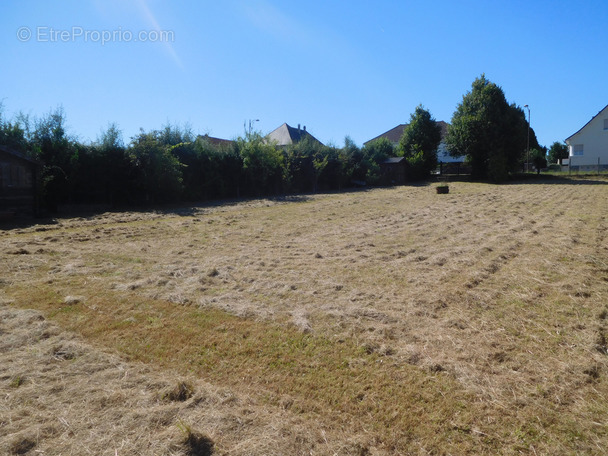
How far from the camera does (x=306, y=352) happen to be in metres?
3.06

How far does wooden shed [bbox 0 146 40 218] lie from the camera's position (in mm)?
10977

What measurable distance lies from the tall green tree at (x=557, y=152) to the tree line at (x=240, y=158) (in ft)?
93.7

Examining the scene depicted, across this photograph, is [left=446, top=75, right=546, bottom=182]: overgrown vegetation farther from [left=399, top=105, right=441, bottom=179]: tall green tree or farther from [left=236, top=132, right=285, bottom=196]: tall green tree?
[left=236, top=132, right=285, bottom=196]: tall green tree

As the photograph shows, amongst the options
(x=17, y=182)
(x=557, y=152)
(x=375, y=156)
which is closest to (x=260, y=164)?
(x=17, y=182)

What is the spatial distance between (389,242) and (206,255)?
3.42 meters

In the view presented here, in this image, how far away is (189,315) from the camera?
3809 millimetres

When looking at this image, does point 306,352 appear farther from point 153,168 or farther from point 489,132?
point 489,132

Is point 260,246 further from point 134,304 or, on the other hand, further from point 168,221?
point 168,221

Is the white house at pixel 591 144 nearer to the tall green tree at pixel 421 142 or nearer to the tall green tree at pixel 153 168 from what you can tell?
the tall green tree at pixel 421 142

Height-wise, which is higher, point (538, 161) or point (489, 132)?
point (489, 132)

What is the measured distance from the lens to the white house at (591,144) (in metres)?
33.4

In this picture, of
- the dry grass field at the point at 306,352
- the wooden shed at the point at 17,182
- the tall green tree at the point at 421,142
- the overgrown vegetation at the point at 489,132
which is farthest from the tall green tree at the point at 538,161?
the wooden shed at the point at 17,182

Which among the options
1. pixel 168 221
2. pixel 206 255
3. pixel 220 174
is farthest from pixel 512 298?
pixel 220 174

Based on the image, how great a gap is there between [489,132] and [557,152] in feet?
103
